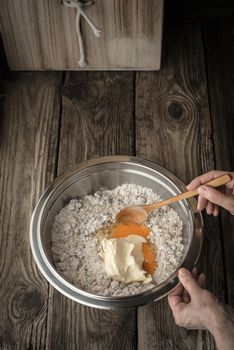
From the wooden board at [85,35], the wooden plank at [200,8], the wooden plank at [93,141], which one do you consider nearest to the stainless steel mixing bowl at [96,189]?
the wooden plank at [93,141]

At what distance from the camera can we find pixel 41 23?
4.19ft

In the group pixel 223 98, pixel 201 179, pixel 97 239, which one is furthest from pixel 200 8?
pixel 97 239

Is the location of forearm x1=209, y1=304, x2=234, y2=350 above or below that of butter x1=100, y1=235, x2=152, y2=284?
below

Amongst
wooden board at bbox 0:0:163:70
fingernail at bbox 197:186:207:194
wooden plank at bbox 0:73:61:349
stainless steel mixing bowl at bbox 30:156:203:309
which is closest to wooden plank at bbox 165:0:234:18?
wooden board at bbox 0:0:163:70

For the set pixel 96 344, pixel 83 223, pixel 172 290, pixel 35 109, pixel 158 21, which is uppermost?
pixel 158 21

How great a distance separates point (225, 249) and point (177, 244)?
5.5 inches

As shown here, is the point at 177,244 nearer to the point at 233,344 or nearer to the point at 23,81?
the point at 233,344

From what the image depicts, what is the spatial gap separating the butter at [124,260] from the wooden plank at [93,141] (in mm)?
96

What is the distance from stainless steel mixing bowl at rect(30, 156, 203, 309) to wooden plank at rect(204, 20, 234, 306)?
131 millimetres

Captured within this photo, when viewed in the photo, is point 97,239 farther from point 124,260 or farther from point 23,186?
point 23,186

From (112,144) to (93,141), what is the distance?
5cm

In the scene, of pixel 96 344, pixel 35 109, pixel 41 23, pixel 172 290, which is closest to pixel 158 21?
pixel 41 23

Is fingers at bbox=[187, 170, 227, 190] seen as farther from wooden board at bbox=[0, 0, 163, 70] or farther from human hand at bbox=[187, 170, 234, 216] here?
wooden board at bbox=[0, 0, 163, 70]

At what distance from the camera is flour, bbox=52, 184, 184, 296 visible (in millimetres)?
1045
